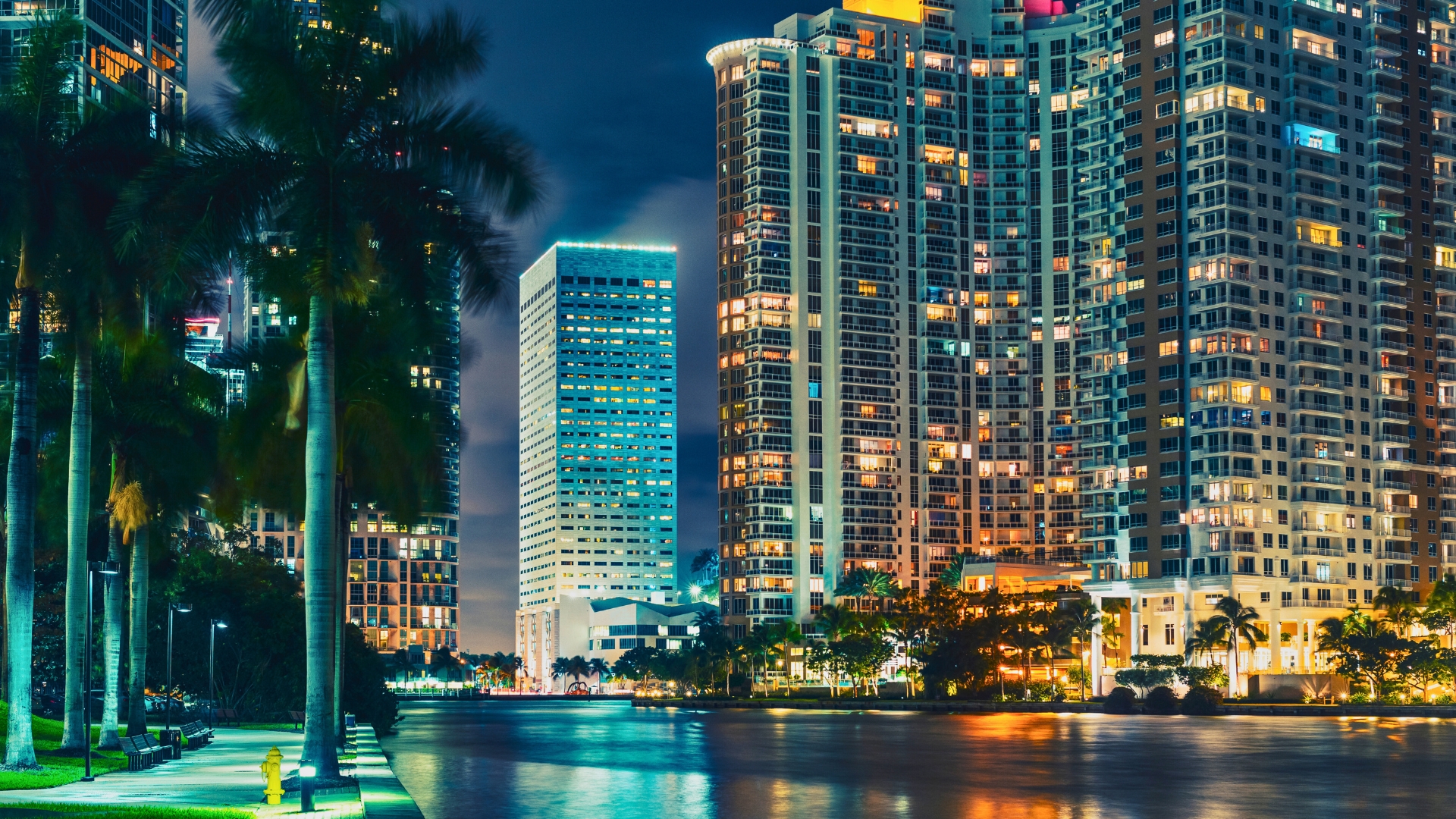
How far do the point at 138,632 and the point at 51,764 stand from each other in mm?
20688

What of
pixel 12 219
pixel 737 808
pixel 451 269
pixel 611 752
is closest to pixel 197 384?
pixel 12 219

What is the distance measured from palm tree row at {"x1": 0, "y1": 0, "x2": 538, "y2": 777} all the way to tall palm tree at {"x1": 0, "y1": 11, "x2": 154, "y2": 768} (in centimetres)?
6

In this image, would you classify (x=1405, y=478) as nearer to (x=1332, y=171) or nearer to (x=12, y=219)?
(x=1332, y=171)

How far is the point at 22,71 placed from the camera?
43188 mm

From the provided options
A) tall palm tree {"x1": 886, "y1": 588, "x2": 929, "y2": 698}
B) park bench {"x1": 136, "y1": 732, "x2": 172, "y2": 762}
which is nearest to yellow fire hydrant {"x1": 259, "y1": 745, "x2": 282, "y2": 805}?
park bench {"x1": 136, "y1": 732, "x2": 172, "y2": 762}

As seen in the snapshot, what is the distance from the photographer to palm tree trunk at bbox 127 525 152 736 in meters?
64.1

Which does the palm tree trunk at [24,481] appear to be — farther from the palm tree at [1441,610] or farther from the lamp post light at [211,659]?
the palm tree at [1441,610]

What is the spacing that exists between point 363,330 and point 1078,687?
158 m

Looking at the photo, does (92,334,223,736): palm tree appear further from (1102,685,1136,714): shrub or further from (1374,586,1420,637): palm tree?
(1374,586,1420,637): palm tree

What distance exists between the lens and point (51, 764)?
153 feet

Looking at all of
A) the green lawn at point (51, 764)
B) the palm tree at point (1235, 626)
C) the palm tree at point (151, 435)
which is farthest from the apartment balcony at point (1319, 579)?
the palm tree at point (151, 435)

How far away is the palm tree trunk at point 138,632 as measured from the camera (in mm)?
64062

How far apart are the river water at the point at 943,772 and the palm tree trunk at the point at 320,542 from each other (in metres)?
5.81

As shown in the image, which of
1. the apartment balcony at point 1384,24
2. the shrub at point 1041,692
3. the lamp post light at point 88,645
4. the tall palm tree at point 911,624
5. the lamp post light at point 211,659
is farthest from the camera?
the apartment balcony at point 1384,24
